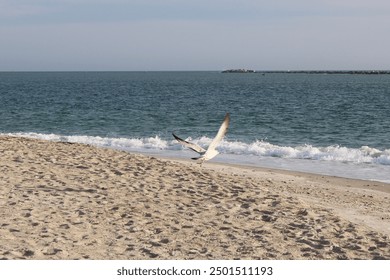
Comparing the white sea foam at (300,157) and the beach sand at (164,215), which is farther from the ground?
the beach sand at (164,215)

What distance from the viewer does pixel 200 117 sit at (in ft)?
138

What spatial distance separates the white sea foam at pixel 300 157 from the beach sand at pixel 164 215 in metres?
4.50

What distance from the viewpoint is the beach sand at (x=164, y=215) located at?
7.58m

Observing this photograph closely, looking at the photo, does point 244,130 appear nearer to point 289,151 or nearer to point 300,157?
point 289,151

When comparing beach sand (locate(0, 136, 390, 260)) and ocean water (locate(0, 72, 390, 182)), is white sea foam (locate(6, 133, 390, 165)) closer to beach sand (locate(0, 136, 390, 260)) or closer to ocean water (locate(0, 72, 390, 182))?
ocean water (locate(0, 72, 390, 182))

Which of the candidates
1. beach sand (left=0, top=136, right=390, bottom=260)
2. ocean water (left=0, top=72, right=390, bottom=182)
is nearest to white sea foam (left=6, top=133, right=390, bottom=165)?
ocean water (left=0, top=72, right=390, bottom=182)

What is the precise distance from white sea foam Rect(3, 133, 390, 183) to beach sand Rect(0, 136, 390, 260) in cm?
450

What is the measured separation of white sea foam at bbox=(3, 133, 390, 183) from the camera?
18656mm

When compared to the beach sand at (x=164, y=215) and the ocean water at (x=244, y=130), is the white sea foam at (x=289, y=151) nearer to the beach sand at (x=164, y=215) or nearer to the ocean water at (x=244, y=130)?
the ocean water at (x=244, y=130)

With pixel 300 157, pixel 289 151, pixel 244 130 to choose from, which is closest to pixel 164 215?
pixel 300 157

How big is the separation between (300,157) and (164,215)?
45.0ft

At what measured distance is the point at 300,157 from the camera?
72.2 ft

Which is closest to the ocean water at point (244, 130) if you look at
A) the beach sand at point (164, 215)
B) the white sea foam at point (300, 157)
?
the white sea foam at point (300, 157)

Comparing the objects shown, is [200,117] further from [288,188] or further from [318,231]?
[318,231]
